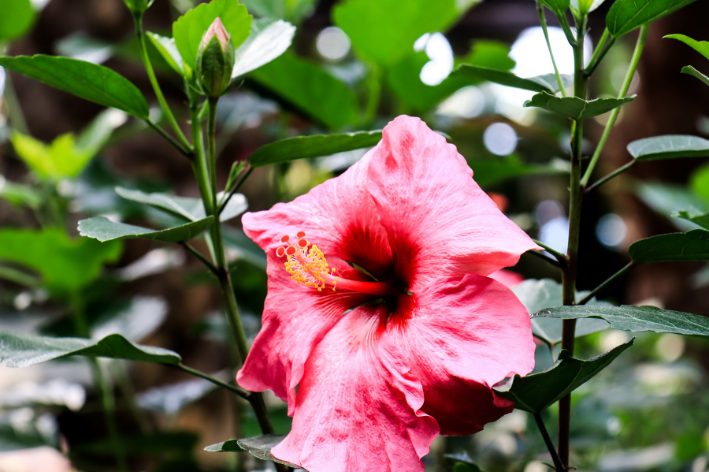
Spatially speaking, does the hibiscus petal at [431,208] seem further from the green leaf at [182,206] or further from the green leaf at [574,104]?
the green leaf at [182,206]

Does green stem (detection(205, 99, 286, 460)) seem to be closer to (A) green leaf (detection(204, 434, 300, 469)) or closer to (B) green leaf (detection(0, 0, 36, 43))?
(A) green leaf (detection(204, 434, 300, 469))

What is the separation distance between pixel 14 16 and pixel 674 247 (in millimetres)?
1263

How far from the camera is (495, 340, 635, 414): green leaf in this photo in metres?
0.49

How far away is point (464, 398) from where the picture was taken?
492 millimetres

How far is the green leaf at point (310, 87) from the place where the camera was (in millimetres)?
1149

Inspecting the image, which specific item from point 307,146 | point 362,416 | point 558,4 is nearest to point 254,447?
point 362,416

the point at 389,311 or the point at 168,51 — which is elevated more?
the point at 168,51

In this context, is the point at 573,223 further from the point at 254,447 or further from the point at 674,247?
the point at 254,447

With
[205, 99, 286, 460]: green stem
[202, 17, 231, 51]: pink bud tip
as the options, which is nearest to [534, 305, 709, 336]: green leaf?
[205, 99, 286, 460]: green stem

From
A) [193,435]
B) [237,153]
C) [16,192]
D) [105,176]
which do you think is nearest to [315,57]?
[237,153]

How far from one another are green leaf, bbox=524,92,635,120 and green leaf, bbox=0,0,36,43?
3.45ft

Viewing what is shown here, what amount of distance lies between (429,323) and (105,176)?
4.79 ft

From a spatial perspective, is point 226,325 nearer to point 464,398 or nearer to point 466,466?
point 466,466

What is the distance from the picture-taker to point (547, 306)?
703mm
